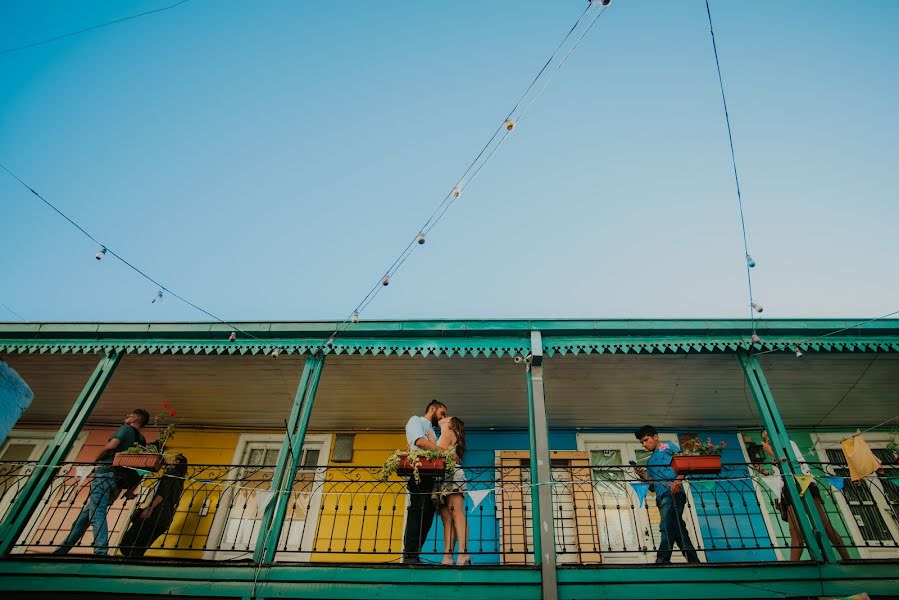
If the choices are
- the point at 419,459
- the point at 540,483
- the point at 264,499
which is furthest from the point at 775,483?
the point at 264,499

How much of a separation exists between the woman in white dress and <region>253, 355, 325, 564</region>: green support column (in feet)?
5.38

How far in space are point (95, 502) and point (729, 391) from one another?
8326mm

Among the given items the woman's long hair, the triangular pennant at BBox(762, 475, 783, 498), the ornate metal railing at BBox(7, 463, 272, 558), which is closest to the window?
the ornate metal railing at BBox(7, 463, 272, 558)

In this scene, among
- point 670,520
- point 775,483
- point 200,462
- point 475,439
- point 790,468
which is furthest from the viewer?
point 200,462

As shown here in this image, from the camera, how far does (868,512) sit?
815 centimetres

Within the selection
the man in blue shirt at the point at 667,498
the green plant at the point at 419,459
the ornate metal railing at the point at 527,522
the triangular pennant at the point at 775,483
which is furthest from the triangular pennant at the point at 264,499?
the triangular pennant at the point at 775,483

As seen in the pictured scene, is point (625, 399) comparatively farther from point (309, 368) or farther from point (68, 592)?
point (68, 592)

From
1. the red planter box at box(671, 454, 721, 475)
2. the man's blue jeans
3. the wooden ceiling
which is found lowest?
the man's blue jeans

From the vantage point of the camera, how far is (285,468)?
256 inches

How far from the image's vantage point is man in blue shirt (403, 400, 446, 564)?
589 cm

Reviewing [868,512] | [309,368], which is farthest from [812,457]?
[309,368]

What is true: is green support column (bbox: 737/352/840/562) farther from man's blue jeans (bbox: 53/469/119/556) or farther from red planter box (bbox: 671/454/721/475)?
man's blue jeans (bbox: 53/469/119/556)

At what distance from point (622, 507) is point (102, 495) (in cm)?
675

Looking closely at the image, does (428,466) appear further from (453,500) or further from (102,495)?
(102,495)
